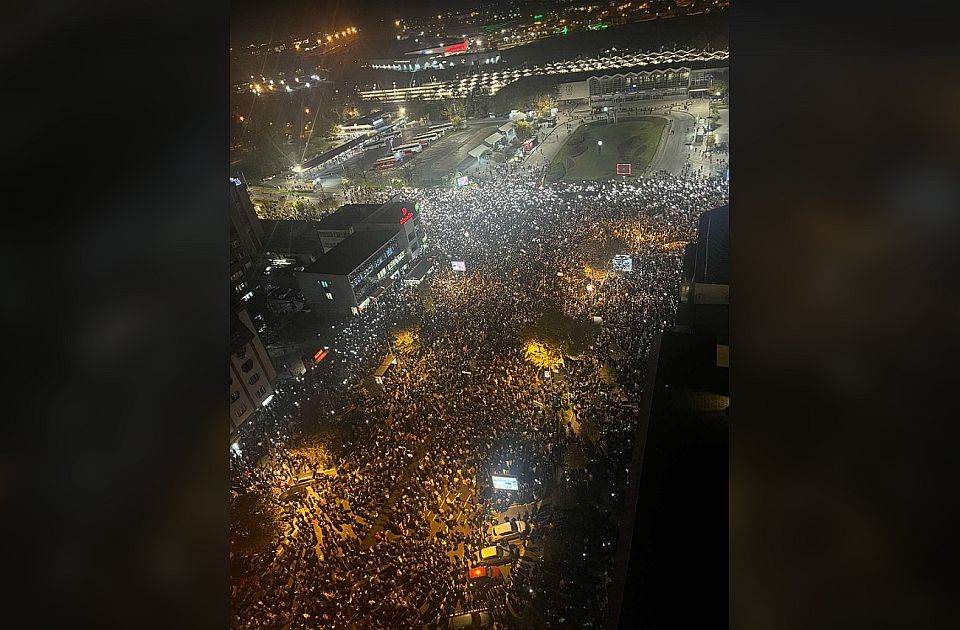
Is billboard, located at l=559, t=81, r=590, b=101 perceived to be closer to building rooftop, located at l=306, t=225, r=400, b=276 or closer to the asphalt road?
the asphalt road

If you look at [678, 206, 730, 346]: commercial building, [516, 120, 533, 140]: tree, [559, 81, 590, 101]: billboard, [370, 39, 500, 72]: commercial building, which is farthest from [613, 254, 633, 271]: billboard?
[370, 39, 500, 72]: commercial building

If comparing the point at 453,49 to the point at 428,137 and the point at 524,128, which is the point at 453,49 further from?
the point at 524,128

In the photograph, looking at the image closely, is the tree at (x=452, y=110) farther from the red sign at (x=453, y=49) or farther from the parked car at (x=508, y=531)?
the parked car at (x=508, y=531)

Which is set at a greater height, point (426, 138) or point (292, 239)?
point (426, 138)
